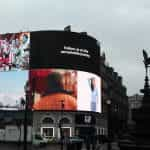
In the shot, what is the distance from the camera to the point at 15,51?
12200 cm

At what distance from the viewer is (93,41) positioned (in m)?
127

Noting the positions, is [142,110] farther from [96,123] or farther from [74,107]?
[96,123]

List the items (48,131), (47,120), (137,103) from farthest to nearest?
1. (47,120)
2. (48,131)
3. (137,103)

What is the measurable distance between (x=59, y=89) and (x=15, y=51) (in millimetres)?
12943

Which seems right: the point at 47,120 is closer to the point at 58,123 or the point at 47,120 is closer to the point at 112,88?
the point at 58,123

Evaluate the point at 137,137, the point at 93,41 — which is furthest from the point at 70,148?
the point at 93,41

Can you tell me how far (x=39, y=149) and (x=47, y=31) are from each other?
58.7 meters

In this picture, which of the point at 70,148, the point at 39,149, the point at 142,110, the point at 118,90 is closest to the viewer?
the point at 142,110

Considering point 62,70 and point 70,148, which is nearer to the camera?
point 70,148

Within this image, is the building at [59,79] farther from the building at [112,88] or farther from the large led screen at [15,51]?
the building at [112,88]

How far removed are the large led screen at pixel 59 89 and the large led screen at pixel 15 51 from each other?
362 cm

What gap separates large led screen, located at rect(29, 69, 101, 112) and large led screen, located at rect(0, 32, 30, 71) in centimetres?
362

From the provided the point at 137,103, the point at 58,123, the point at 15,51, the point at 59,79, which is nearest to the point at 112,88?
the point at 59,79

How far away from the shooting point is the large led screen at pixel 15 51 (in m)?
122
